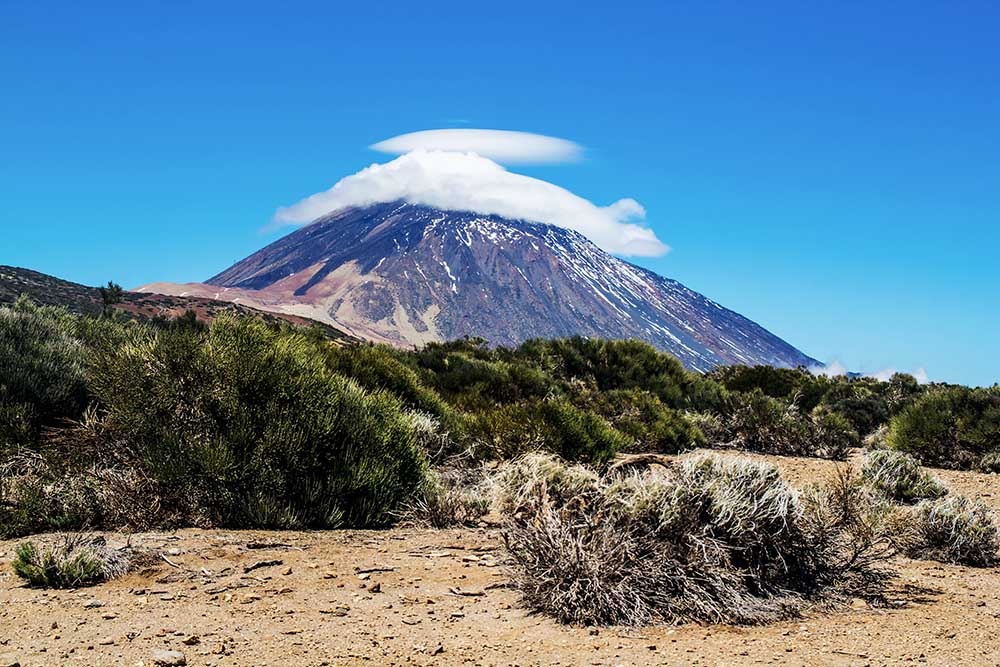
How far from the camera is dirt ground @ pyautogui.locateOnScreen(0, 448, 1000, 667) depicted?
4629 mm

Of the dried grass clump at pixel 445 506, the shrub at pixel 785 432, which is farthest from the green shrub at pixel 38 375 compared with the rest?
the shrub at pixel 785 432

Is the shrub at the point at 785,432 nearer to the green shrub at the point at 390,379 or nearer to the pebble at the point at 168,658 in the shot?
the green shrub at the point at 390,379

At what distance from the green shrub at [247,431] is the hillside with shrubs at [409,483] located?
0.06 feet

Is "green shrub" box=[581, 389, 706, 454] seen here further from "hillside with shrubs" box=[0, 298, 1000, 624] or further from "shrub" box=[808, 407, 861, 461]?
"hillside with shrubs" box=[0, 298, 1000, 624]

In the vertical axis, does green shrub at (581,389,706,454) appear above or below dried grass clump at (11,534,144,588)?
above

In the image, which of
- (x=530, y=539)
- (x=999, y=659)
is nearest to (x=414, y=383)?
(x=530, y=539)

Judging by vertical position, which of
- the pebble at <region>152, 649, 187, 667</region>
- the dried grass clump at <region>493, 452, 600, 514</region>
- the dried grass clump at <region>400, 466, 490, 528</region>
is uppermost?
the dried grass clump at <region>493, 452, 600, 514</region>

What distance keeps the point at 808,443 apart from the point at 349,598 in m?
12.1

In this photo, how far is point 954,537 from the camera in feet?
24.3

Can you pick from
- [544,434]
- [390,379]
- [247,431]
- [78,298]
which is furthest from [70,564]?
[78,298]

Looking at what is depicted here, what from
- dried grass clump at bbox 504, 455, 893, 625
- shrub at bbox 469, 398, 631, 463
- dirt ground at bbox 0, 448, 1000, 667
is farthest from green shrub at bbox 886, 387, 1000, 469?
dried grass clump at bbox 504, 455, 893, 625

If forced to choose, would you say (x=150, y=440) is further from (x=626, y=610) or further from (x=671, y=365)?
(x=671, y=365)

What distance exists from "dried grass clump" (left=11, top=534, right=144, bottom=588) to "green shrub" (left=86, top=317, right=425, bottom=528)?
1291 millimetres

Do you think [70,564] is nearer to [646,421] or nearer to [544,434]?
[544,434]
